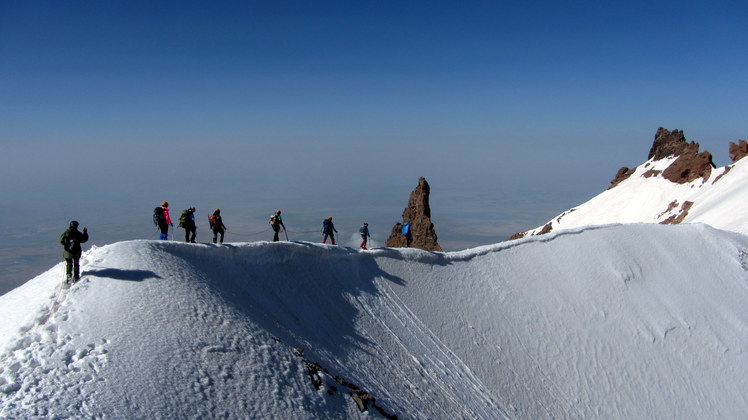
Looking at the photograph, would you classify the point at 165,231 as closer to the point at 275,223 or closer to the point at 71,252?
the point at 275,223

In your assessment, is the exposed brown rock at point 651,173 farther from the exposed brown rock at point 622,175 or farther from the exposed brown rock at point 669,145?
the exposed brown rock at point 622,175

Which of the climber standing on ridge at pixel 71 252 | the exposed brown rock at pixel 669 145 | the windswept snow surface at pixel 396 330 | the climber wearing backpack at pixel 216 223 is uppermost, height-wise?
the exposed brown rock at pixel 669 145

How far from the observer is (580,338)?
2347cm

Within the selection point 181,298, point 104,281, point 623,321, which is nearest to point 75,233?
point 104,281

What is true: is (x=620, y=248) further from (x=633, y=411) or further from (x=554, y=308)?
(x=633, y=411)

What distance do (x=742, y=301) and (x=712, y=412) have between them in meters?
8.91

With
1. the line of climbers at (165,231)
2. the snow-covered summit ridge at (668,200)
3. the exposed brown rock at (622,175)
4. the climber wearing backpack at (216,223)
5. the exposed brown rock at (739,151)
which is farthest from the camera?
the exposed brown rock at (622,175)

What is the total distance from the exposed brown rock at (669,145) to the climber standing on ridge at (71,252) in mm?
68285

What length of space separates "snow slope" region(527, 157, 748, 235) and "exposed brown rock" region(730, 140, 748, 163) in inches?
176

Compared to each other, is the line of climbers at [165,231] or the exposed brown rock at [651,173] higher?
the exposed brown rock at [651,173]

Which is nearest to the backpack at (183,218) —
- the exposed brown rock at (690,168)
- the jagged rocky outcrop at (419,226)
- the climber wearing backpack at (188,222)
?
the climber wearing backpack at (188,222)

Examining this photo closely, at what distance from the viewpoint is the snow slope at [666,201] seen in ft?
145

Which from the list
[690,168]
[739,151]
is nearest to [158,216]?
[690,168]

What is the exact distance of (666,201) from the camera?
189ft
